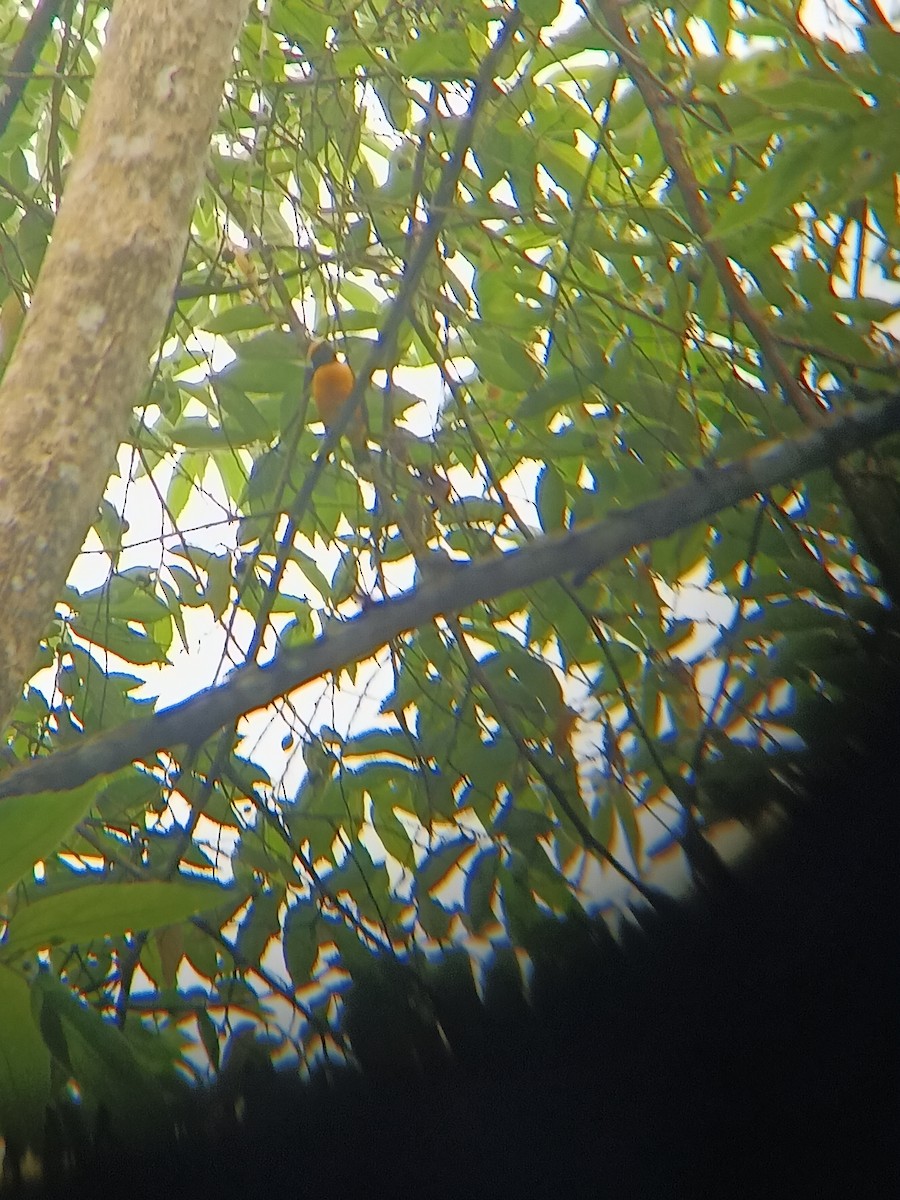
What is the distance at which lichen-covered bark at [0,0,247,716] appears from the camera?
402mm

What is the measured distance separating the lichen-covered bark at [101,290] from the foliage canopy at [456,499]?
0.10 meters

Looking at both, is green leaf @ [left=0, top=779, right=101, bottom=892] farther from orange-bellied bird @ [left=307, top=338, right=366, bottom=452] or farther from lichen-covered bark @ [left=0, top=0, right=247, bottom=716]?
orange-bellied bird @ [left=307, top=338, right=366, bottom=452]

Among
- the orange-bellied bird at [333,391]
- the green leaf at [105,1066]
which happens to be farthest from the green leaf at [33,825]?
the orange-bellied bird at [333,391]

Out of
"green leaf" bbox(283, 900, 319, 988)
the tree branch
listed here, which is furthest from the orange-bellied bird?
"green leaf" bbox(283, 900, 319, 988)

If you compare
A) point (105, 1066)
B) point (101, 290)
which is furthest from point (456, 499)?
point (105, 1066)

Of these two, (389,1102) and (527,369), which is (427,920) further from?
(527,369)

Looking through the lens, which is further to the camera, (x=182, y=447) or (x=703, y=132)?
(x=182, y=447)

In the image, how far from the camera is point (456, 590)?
1.60 ft

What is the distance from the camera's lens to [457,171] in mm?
543

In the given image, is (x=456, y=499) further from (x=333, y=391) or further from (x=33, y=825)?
(x=33, y=825)

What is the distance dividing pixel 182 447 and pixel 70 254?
25 cm

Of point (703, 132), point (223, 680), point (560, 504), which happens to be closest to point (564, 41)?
point (703, 132)

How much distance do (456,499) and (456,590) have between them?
114mm

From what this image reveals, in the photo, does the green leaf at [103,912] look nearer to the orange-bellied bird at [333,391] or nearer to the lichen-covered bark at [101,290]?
the lichen-covered bark at [101,290]
